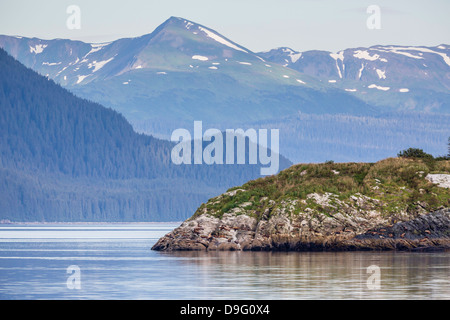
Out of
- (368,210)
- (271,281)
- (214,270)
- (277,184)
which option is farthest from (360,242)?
(271,281)

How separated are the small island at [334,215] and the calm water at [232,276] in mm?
4334

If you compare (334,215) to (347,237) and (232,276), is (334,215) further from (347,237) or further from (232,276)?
(232,276)

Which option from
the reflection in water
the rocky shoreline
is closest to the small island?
the rocky shoreline

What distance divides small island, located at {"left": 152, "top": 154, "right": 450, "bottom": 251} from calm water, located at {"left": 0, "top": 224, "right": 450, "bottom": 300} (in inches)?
171

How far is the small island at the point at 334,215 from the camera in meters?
100

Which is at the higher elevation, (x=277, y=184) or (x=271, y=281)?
(x=277, y=184)

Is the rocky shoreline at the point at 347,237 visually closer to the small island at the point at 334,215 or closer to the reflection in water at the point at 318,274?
the small island at the point at 334,215

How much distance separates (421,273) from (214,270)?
15387 mm

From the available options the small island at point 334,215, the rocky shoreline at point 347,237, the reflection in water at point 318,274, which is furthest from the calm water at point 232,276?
the small island at point 334,215

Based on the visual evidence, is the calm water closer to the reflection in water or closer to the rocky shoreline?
the reflection in water

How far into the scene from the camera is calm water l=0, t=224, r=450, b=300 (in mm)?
59094
